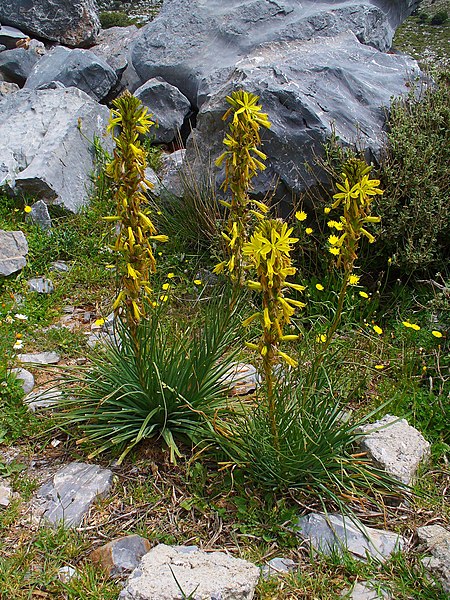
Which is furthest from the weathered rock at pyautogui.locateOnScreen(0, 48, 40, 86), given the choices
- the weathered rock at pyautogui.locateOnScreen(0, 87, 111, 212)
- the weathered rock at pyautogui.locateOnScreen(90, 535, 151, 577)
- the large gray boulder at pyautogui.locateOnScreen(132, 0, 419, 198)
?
the weathered rock at pyautogui.locateOnScreen(90, 535, 151, 577)

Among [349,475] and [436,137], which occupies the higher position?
[436,137]

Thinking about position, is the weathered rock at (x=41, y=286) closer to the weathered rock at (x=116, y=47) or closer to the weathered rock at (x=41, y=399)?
the weathered rock at (x=41, y=399)

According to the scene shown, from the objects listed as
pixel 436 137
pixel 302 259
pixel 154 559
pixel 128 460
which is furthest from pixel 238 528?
pixel 436 137

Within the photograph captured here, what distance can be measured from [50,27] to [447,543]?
993 cm

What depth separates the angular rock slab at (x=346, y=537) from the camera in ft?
9.25

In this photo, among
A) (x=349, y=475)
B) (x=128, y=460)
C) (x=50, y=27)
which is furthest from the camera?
(x=50, y=27)

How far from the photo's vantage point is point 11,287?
484cm

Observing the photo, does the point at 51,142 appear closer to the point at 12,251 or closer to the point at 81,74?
the point at 12,251

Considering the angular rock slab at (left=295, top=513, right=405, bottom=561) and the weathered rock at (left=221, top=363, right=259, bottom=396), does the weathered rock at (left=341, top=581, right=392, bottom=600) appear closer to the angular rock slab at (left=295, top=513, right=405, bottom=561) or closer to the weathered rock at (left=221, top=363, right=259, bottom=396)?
the angular rock slab at (left=295, top=513, right=405, bottom=561)

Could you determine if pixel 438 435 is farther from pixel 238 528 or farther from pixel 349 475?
pixel 238 528

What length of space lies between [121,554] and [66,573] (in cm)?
24

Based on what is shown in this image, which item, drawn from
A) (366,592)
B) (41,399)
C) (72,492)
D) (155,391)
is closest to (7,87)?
→ (41,399)

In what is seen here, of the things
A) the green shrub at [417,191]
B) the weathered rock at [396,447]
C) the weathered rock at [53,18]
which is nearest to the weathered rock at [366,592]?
the weathered rock at [396,447]

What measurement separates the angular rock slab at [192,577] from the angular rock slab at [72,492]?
0.53 m
